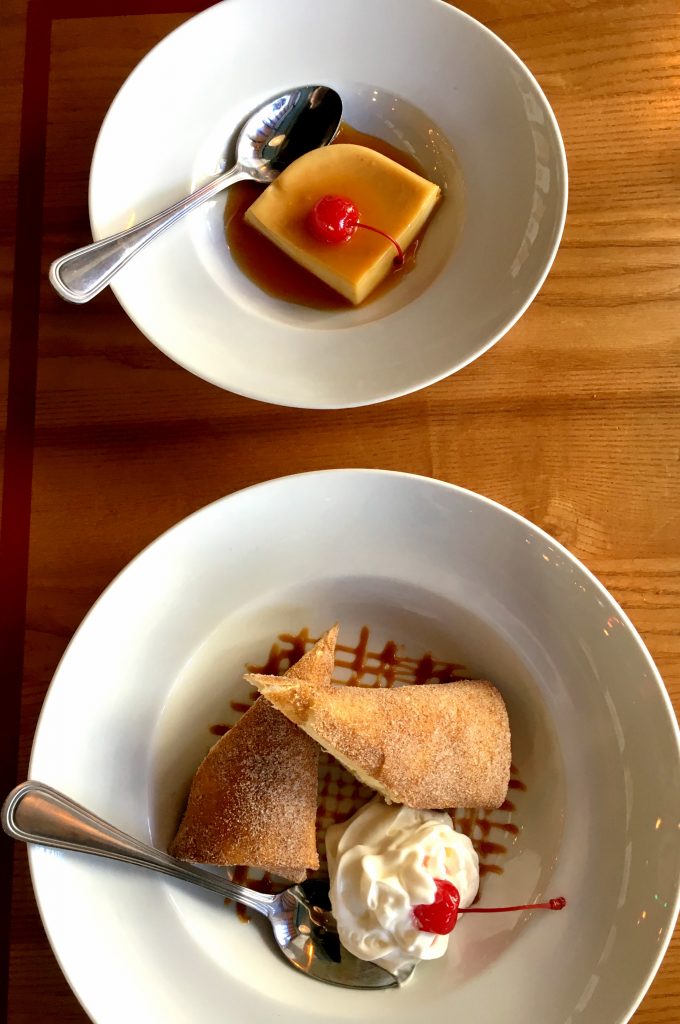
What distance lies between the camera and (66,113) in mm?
1018

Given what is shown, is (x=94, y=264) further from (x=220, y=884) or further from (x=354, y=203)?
(x=220, y=884)

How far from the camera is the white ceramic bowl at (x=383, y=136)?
2.74 ft

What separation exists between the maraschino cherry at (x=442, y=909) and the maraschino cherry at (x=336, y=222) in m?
0.68

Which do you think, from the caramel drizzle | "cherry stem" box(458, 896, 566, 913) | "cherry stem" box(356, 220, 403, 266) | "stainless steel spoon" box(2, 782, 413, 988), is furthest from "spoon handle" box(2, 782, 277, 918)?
"cherry stem" box(356, 220, 403, 266)

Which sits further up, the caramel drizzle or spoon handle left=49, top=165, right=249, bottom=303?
spoon handle left=49, top=165, right=249, bottom=303

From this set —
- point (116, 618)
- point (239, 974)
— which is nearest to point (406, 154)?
point (116, 618)

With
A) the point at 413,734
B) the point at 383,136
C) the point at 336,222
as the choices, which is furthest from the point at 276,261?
the point at 413,734

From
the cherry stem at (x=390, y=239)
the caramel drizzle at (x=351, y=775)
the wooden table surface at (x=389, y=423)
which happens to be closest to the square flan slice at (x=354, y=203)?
the cherry stem at (x=390, y=239)

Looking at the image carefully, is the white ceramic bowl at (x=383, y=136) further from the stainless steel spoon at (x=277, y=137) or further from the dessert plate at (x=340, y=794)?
the dessert plate at (x=340, y=794)

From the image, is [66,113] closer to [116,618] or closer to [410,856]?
[116,618]

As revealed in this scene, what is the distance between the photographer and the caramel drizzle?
0.84 m

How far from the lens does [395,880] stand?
780mm

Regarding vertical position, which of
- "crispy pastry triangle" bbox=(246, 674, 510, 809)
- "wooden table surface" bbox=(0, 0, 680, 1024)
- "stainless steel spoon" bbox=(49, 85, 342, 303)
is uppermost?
"stainless steel spoon" bbox=(49, 85, 342, 303)

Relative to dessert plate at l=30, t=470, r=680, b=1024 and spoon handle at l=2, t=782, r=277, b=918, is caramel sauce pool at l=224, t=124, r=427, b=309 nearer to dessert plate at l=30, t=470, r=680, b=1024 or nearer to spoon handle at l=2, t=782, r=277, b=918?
dessert plate at l=30, t=470, r=680, b=1024
